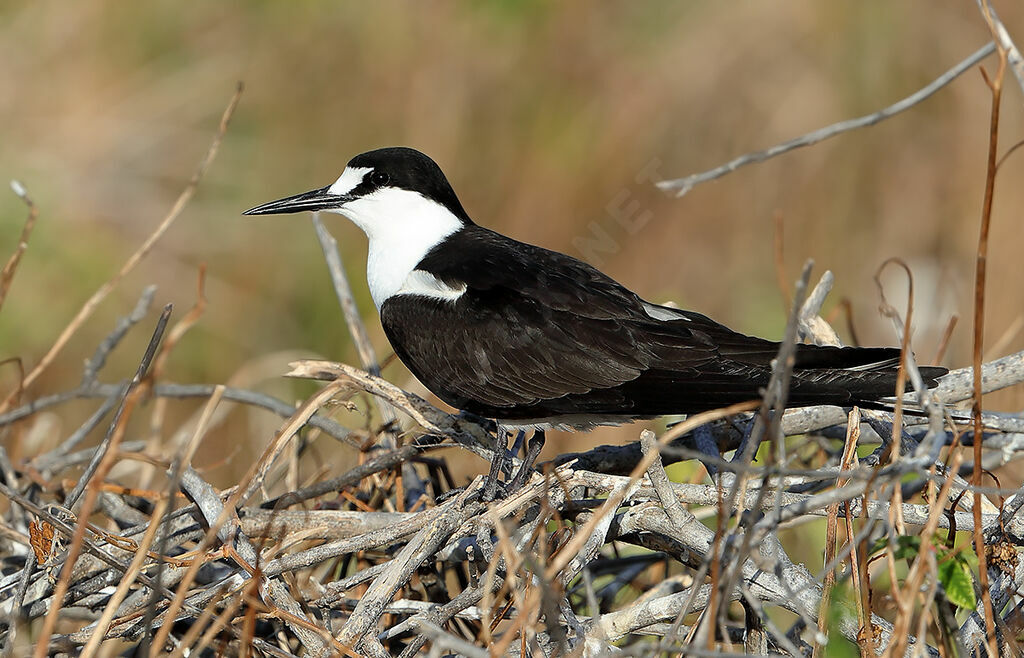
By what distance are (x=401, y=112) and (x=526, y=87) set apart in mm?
714

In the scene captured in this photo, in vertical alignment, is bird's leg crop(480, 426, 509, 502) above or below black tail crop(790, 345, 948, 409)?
below

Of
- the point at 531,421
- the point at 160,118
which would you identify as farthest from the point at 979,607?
the point at 160,118

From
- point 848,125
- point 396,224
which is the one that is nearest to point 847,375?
point 848,125

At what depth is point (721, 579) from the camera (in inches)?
79.2

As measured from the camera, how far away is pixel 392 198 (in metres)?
3.81

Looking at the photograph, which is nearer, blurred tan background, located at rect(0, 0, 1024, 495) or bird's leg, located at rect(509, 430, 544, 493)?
bird's leg, located at rect(509, 430, 544, 493)

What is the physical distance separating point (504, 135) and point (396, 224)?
2508 mm

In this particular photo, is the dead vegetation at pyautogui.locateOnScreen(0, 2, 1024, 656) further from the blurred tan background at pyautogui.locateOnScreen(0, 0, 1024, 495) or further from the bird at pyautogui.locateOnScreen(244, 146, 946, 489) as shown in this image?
the blurred tan background at pyautogui.locateOnScreen(0, 0, 1024, 495)

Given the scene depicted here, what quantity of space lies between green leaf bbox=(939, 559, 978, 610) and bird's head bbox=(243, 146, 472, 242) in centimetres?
220

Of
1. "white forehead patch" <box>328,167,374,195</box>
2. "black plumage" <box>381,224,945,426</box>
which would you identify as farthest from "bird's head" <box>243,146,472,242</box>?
"black plumage" <box>381,224,945,426</box>

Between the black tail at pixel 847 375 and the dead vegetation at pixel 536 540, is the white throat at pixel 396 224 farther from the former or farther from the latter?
the black tail at pixel 847 375

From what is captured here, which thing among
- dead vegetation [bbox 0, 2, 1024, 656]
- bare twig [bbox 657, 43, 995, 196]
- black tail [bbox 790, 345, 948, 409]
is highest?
bare twig [bbox 657, 43, 995, 196]

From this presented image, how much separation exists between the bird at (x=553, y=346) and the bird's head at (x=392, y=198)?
0.20 metres

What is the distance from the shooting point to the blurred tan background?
5762 mm
